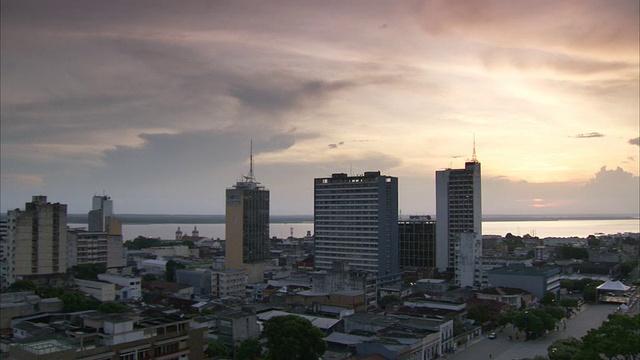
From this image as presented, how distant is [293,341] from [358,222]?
91.8ft

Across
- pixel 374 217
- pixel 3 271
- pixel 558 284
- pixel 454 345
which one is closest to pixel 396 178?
pixel 374 217

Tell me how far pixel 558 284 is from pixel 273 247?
45.7 metres

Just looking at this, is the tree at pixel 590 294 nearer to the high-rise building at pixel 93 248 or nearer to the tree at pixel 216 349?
the tree at pixel 216 349

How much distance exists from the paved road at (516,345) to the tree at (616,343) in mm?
7712

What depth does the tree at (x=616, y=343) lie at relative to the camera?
16.1m

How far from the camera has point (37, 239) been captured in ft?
135

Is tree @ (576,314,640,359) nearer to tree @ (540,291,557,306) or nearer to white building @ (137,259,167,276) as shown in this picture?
tree @ (540,291,557,306)

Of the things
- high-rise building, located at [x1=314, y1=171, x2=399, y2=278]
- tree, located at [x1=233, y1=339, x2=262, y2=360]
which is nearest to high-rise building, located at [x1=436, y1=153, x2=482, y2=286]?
high-rise building, located at [x1=314, y1=171, x2=399, y2=278]

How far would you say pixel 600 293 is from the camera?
4128cm

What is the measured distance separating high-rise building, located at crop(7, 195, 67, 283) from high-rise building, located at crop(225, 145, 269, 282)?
14.7 metres

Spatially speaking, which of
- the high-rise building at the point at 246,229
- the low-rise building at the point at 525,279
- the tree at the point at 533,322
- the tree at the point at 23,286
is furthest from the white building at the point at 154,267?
the tree at the point at 533,322

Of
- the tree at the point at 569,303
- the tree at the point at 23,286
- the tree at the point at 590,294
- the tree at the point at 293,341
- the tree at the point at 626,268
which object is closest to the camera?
the tree at the point at 293,341

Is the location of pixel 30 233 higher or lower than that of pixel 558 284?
higher

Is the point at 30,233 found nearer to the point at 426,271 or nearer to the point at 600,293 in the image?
the point at 426,271
